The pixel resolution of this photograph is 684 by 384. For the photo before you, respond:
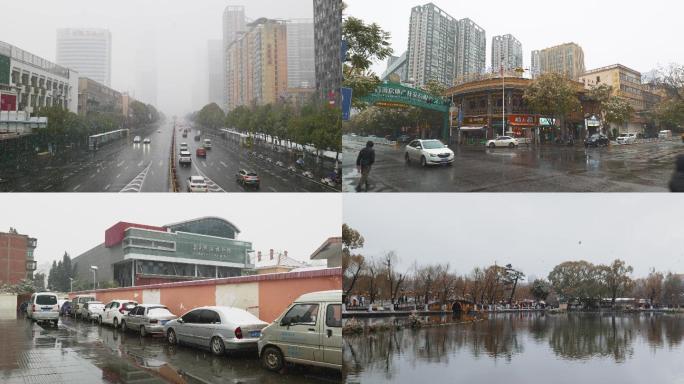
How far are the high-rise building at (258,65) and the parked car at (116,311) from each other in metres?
6.59

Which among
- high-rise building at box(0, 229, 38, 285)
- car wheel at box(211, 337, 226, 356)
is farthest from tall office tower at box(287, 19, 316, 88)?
high-rise building at box(0, 229, 38, 285)

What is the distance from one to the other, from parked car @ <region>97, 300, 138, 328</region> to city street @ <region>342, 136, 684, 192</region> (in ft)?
26.0

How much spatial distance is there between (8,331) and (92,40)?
751 cm

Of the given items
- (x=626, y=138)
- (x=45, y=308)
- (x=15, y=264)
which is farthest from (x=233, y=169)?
(x=15, y=264)

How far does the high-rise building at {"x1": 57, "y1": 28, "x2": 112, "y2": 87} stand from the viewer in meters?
6.08

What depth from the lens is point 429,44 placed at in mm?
5352

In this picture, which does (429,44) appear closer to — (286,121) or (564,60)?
(564,60)

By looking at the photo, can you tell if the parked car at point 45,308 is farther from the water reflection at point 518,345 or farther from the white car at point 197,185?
the water reflection at point 518,345

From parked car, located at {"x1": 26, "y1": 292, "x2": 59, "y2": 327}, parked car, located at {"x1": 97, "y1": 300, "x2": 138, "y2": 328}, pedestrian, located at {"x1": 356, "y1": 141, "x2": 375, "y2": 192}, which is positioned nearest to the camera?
pedestrian, located at {"x1": 356, "y1": 141, "x2": 375, "y2": 192}

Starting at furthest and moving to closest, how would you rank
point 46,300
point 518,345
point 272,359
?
point 46,300 < point 518,345 < point 272,359

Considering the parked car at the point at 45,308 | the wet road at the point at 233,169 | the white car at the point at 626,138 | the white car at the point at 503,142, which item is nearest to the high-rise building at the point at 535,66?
the white car at the point at 503,142

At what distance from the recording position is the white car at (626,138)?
19.0 ft

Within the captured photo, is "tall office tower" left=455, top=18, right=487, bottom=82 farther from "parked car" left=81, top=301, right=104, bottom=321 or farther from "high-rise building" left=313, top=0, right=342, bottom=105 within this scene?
"parked car" left=81, top=301, right=104, bottom=321

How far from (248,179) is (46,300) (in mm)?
9903
